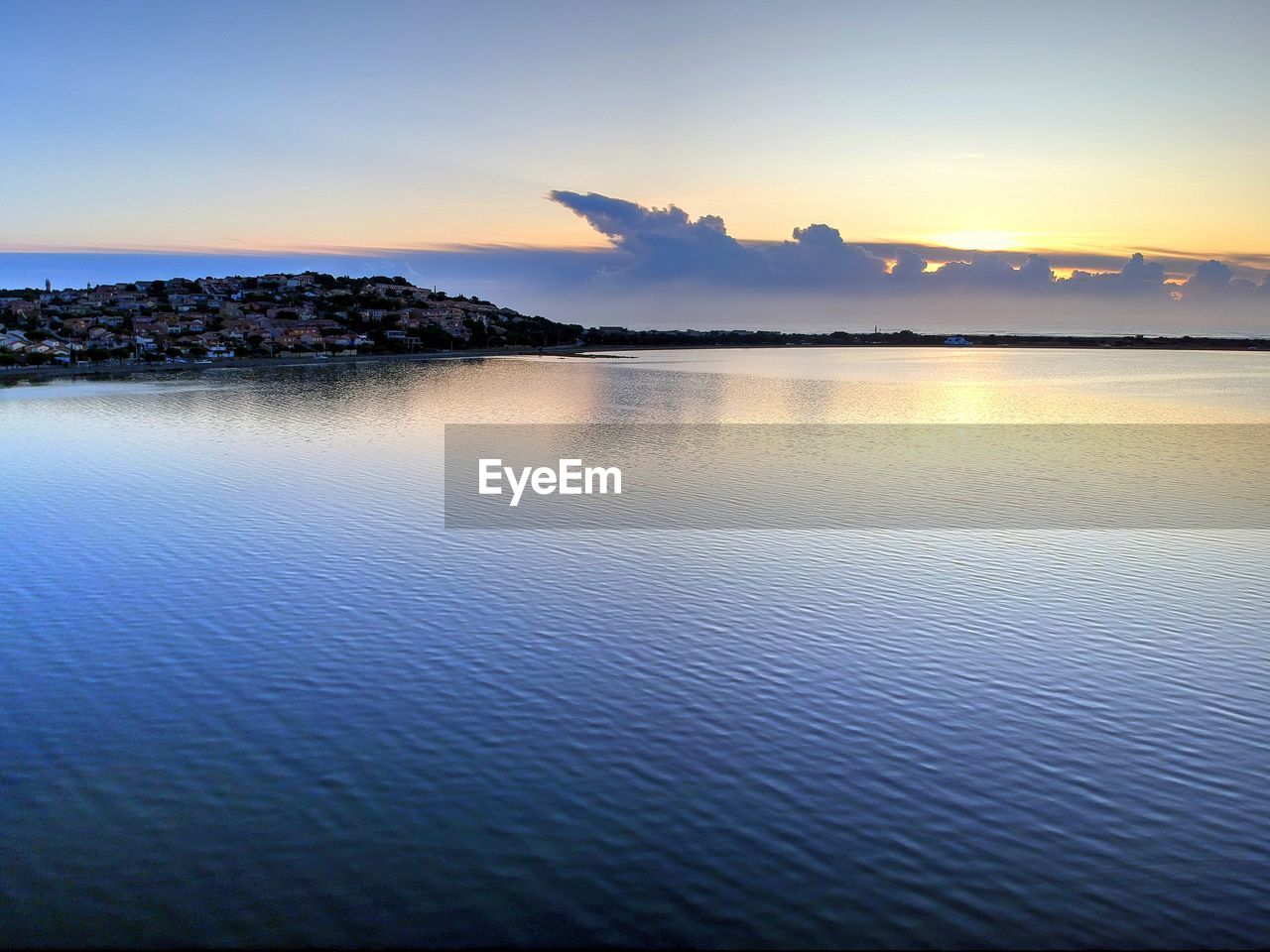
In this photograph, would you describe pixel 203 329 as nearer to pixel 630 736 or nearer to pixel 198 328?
pixel 198 328

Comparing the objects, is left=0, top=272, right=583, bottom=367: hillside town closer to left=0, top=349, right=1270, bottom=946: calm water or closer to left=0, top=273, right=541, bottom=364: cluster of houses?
left=0, top=273, right=541, bottom=364: cluster of houses

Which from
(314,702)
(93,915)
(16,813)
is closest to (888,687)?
(314,702)

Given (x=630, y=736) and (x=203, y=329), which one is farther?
(x=203, y=329)

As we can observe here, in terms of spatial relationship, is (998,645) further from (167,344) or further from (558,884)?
(167,344)

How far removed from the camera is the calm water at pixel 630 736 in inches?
303

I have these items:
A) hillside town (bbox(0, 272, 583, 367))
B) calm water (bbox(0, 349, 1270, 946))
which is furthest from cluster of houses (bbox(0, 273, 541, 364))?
calm water (bbox(0, 349, 1270, 946))

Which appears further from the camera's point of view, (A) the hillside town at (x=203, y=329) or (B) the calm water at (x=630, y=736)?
(A) the hillside town at (x=203, y=329)

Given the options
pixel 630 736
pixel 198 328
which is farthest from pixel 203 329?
pixel 630 736

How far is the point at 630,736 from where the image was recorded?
10875 millimetres

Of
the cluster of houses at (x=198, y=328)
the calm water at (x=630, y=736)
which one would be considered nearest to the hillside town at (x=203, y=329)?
A: the cluster of houses at (x=198, y=328)

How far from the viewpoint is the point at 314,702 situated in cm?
1191

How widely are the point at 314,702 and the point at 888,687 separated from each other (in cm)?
755

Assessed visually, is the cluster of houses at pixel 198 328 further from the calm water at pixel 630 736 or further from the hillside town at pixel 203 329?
the calm water at pixel 630 736

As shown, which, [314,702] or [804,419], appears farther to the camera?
[804,419]
